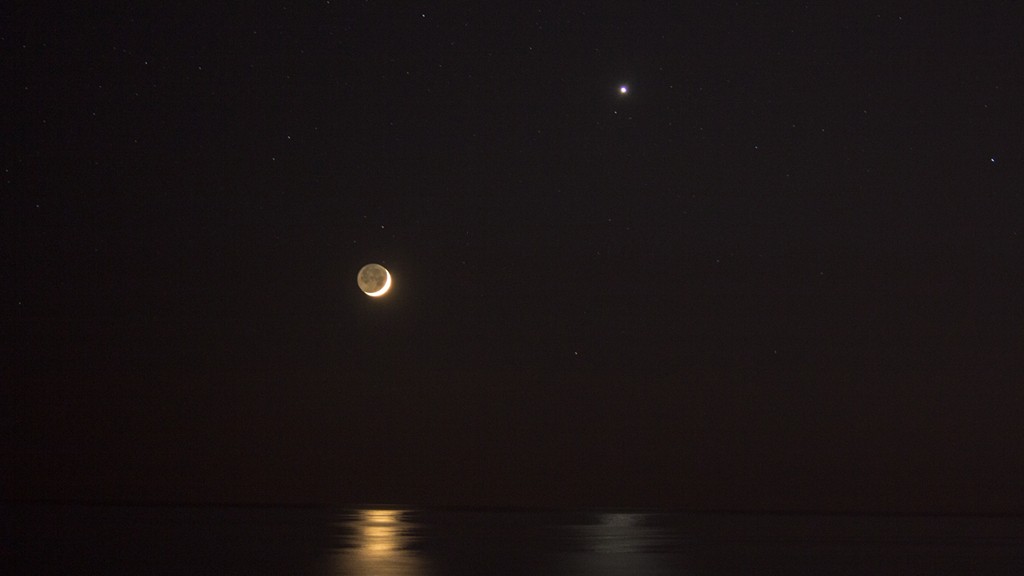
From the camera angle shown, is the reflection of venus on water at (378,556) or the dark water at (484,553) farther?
the dark water at (484,553)

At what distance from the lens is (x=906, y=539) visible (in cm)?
3669

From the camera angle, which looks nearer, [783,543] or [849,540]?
[783,543]

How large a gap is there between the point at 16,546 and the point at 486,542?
12413mm

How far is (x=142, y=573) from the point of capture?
1991 cm

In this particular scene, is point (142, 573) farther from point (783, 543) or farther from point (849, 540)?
point (849, 540)

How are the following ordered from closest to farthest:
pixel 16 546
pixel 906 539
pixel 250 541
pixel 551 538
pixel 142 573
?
1. pixel 142 573
2. pixel 16 546
3. pixel 250 541
4. pixel 551 538
5. pixel 906 539

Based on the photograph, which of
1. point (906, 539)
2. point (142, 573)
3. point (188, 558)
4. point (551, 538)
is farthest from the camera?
point (906, 539)

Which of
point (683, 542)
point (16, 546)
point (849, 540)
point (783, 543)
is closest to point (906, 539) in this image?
point (849, 540)

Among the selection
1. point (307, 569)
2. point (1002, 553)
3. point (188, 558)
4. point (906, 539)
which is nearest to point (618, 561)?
point (307, 569)

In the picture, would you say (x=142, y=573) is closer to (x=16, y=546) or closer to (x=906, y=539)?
(x=16, y=546)

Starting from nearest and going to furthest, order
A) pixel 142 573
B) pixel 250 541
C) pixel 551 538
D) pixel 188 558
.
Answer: pixel 142 573
pixel 188 558
pixel 250 541
pixel 551 538

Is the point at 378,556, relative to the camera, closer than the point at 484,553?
Yes

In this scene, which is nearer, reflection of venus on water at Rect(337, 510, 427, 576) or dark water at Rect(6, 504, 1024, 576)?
reflection of venus on water at Rect(337, 510, 427, 576)

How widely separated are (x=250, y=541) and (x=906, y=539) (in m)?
21.2
